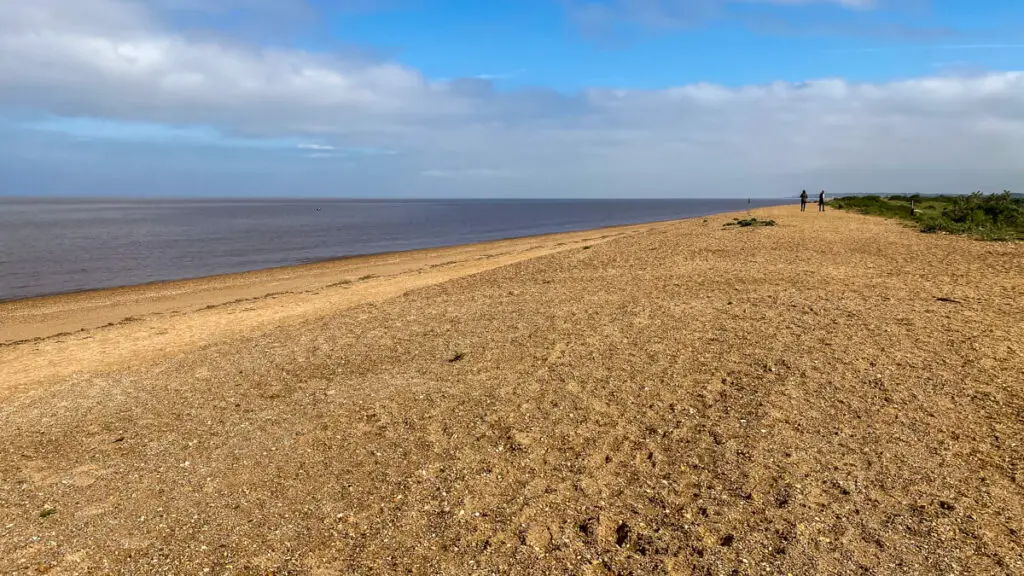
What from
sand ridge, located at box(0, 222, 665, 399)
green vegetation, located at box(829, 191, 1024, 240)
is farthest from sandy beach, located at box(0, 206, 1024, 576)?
green vegetation, located at box(829, 191, 1024, 240)

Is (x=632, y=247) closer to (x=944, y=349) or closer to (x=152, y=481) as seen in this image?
(x=944, y=349)

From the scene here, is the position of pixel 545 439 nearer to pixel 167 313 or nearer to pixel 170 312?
pixel 167 313

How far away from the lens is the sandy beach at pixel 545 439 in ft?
16.1

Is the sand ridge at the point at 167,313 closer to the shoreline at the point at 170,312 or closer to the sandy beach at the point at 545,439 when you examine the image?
the shoreline at the point at 170,312

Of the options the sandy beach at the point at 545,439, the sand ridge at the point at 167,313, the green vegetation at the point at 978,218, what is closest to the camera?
the sandy beach at the point at 545,439

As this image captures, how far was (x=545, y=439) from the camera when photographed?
22.3 feet

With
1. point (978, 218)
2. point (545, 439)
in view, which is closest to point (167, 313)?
point (545, 439)

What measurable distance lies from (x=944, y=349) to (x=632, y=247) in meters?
14.0

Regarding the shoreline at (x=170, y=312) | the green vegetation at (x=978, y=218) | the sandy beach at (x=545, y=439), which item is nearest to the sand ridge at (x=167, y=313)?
the shoreline at (x=170, y=312)

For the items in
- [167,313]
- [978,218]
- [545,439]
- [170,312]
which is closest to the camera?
[545,439]

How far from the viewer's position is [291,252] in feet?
135

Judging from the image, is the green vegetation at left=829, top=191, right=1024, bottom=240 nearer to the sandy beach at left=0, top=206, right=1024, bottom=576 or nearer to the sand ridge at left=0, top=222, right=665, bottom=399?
the sandy beach at left=0, top=206, right=1024, bottom=576

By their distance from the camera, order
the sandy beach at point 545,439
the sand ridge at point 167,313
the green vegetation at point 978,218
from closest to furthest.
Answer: the sandy beach at point 545,439 → the sand ridge at point 167,313 → the green vegetation at point 978,218

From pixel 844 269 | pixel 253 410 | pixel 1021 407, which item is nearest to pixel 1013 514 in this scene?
pixel 1021 407
